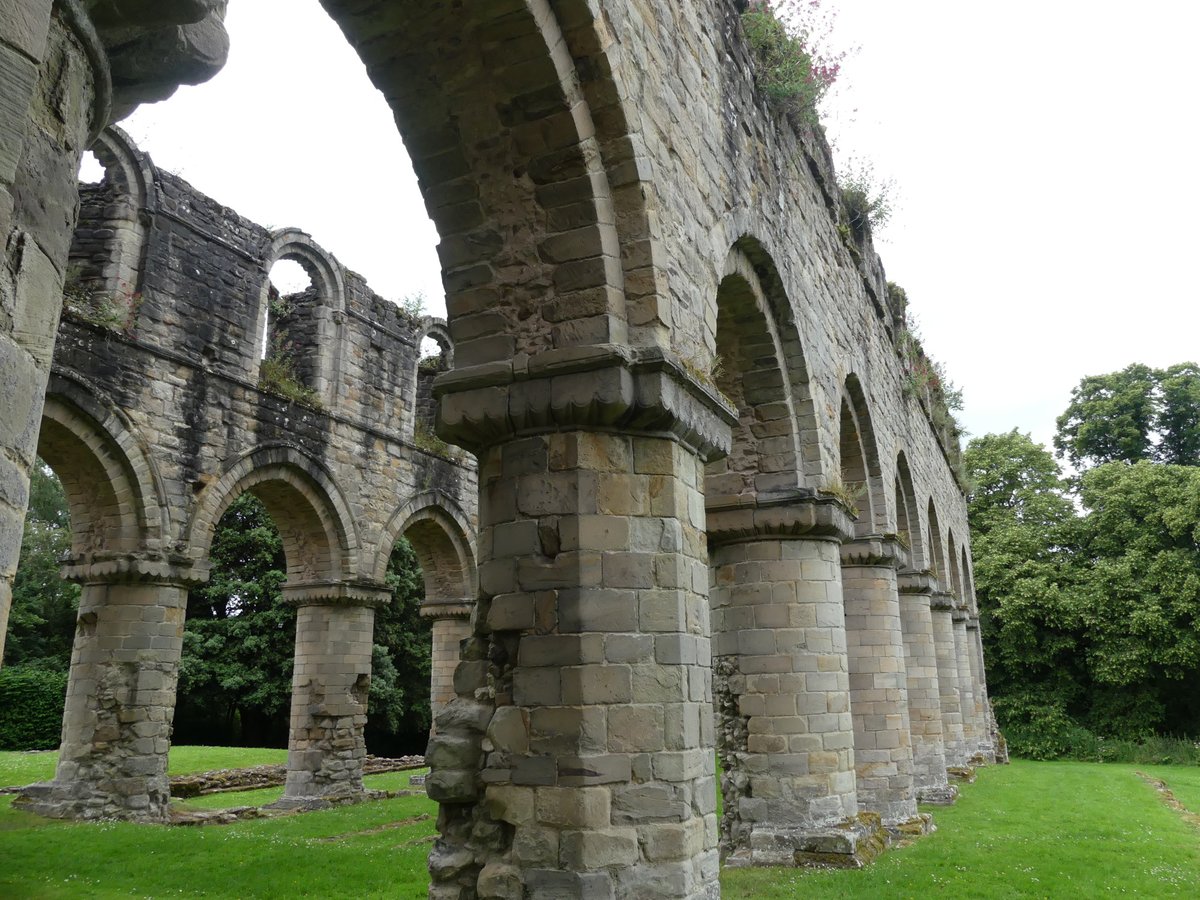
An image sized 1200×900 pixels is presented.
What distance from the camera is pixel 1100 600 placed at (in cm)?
2634

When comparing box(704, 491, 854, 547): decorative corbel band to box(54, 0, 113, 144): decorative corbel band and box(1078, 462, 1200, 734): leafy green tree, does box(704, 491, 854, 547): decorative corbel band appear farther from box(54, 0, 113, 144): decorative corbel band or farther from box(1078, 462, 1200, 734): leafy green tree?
box(1078, 462, 1200, 734): leafy green tree

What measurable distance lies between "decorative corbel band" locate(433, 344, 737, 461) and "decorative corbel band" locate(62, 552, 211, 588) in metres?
7.87

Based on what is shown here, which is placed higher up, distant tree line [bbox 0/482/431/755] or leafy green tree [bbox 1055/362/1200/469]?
leafy green tree [bbox 1055/362/1200/469]

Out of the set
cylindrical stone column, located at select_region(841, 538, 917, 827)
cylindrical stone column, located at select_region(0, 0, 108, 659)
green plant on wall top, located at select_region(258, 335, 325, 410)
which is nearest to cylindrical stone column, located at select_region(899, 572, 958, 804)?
cylindrical stone column, located at select_region(841, 538, 917, 827)

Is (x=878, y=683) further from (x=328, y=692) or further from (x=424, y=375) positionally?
(x=424, y=375)

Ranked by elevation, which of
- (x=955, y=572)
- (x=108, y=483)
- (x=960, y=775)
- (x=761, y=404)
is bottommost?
(x=960, y=775)

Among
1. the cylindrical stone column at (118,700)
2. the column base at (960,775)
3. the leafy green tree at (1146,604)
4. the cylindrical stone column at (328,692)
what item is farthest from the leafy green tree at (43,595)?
the leafy green tree at (1146,604)

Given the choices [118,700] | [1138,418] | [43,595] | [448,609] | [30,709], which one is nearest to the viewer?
[118,700]

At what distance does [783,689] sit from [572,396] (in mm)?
4277

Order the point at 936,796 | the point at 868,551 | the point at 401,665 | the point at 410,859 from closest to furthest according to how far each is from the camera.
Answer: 1. the point at 410,859
2. the point at 868,551
3. the point at 936,796
4. the point at 401,665

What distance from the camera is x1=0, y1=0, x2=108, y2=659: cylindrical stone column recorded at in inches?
70.1

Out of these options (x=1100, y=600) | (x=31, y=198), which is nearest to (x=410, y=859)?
(x=31, y=198)

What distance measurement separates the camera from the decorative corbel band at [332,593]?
1443cm

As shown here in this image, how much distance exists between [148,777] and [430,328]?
9.45 m
